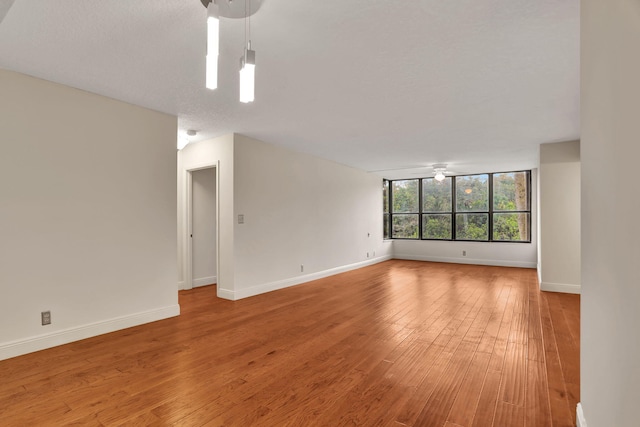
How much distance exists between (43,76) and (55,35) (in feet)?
2.91

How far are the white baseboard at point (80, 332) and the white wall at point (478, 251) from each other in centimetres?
684

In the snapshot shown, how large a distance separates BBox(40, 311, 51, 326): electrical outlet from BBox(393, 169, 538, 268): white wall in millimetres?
8032

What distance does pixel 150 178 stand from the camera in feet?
11.9

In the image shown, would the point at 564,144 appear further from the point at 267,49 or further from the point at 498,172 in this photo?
the point at 267,49

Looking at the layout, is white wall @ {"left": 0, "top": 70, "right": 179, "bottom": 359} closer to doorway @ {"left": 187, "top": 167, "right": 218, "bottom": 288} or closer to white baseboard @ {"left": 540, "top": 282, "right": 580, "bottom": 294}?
doorway @ {"left": 187, "top": 167, "right": 218, "bottom": 288}

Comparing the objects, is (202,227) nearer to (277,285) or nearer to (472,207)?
(277,285)

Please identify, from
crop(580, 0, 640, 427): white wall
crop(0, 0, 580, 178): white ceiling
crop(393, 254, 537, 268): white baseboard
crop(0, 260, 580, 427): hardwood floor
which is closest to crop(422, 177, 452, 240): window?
crop(393, 254, 537, 268): white baseboard

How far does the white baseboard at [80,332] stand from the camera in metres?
2.67

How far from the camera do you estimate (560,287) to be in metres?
5.04

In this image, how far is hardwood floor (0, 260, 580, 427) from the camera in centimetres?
188

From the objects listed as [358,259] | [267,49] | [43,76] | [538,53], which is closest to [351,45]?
[267,49]

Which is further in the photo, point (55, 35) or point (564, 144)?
point (564, 144)

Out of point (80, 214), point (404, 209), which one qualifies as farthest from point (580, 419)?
point (404, 209)

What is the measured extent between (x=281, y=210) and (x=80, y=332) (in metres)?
3.10
